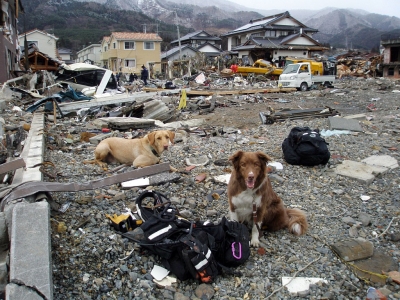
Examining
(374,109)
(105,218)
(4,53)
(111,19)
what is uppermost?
(111,19)

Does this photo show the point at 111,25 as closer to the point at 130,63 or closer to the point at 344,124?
the point at 130,63

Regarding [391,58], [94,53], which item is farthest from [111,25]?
[391,58]

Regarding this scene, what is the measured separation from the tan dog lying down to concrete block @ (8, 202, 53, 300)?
3008 mm

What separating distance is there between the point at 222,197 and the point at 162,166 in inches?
45.5

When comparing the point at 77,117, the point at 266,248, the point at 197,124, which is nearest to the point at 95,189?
the point at 266,248

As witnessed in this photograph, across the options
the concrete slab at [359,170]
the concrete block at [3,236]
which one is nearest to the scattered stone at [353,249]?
the concrete slab at [359,170]

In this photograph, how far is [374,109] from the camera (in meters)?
13.5

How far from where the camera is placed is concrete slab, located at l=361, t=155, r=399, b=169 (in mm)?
6427

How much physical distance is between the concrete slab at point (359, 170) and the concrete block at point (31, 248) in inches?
194

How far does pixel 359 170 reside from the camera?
6.14 meters

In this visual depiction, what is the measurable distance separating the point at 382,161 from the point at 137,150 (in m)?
4.73

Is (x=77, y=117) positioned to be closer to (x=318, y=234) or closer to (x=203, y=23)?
(x=318, y=234)

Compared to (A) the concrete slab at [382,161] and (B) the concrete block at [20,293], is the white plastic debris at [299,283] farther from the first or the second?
(A) the concrete slab at [382,161]

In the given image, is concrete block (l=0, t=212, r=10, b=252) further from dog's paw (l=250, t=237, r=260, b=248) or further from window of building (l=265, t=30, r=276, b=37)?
window of building (l=265, t=30, r=276, b=37)
